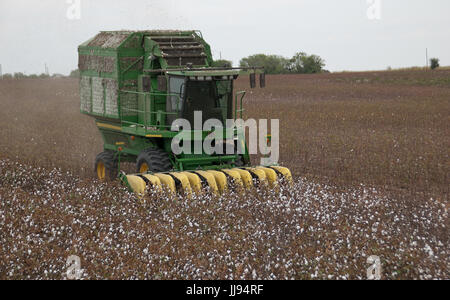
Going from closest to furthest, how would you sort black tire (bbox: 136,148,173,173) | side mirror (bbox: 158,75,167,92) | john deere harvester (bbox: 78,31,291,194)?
john deere harvester (bbox: 78,31,291,194)
side mirror (bbox: 158,75,167,92)
black tire (bbox: 136,148,173,173)

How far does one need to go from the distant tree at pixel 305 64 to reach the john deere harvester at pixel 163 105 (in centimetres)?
5077

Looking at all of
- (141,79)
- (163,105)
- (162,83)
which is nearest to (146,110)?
(163,105)

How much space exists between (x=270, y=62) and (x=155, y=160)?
55.5m

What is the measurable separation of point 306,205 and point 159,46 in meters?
5.19

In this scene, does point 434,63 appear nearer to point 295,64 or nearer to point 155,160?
point 295,64

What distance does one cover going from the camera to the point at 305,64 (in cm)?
6575

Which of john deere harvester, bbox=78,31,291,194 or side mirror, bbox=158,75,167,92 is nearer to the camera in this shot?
john deere harvester, bbox=78,31,291,194

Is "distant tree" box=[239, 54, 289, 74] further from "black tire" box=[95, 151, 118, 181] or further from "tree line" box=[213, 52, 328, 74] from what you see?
"black tire" box=[95, 151, 118, 181]

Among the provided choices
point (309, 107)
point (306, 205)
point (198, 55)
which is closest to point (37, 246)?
point (306, 205)

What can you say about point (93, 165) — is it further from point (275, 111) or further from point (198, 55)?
point (275, 111)

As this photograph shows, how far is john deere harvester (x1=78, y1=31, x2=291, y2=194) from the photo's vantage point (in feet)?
41.2

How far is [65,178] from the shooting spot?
14.3 m

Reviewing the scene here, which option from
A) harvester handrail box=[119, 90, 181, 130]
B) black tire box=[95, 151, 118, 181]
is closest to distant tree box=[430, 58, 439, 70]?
black tire box=[95, 151, 118, 181]

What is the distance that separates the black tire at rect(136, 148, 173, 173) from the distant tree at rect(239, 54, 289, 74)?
164 ft
